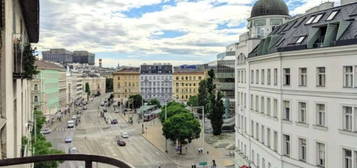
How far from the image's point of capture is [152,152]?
5369 centimetres

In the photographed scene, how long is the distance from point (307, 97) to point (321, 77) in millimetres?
1409

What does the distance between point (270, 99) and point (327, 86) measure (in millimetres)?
6880

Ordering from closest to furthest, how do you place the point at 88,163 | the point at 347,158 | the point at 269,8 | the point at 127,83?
the point at 88,163
the point at 347,158
the point at 269,8
the point at 127,83

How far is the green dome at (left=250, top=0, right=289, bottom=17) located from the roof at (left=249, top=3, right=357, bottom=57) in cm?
1253

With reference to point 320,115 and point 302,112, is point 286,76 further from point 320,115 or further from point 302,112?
point 320,115

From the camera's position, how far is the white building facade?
59.1 feet

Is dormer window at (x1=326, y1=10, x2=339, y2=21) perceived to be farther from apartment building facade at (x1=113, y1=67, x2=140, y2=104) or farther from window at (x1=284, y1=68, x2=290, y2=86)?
apartment building facade at (x1=113, y1=67, x2=140, y2=104)

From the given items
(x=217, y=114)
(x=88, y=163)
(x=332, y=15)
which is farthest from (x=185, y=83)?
(x=88, y=163)

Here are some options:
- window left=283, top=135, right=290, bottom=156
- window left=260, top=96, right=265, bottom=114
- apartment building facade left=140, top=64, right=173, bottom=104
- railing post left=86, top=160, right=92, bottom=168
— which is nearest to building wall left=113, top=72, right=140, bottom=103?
apartment building facade left=140, top=64, right=173, bottom=104

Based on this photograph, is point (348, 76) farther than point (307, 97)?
No

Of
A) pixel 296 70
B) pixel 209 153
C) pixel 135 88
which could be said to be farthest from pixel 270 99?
pixel 135 88

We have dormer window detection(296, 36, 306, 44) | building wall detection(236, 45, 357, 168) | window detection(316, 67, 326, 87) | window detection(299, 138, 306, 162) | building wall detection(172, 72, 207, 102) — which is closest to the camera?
building wall detection(236, 45, 357, 168)

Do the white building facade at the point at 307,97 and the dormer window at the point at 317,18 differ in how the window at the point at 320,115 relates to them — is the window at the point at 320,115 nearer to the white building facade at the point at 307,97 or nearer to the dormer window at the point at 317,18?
the white building facade at the point at 307,97

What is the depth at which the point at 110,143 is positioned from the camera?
60.8 m
